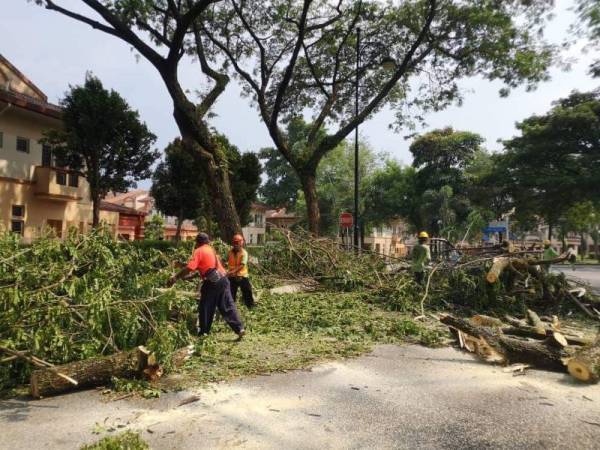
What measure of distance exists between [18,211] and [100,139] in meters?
5.23

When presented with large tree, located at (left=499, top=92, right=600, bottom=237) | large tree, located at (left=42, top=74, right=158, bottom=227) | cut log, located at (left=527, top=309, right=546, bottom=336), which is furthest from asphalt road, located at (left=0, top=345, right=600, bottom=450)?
large tree, located at (left=499, top=92, right=600, bottom=237)

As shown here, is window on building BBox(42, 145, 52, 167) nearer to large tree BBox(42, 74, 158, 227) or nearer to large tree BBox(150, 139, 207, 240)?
large tree BBox(42, 74, 158, 227)

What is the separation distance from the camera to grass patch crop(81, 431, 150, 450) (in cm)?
341

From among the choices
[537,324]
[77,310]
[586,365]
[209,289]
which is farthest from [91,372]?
[537,324]

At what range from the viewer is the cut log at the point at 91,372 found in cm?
460

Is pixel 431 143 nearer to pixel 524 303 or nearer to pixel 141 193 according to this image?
pixel 524 303

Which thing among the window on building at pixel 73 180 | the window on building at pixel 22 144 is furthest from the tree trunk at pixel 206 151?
the window on building at pixel 73 180

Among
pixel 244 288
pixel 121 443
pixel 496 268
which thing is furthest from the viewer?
pixel 496 268

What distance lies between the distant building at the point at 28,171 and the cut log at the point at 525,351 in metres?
16.0

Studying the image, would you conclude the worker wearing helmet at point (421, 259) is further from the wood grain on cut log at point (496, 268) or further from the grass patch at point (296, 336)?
the wood grain on cut log at point (496, 268)

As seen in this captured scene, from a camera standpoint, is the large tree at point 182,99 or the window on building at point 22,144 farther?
the window on building at point 22,144

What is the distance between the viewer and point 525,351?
6.04 m

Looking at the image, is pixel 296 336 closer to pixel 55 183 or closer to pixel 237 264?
pixel 237 264

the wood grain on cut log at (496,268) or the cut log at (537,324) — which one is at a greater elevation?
the wood grain on cut log at (496,268)
